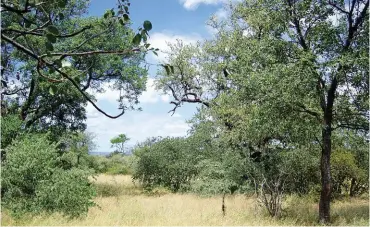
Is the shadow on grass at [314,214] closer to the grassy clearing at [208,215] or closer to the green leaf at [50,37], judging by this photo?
the grassy clearing at [208,215]

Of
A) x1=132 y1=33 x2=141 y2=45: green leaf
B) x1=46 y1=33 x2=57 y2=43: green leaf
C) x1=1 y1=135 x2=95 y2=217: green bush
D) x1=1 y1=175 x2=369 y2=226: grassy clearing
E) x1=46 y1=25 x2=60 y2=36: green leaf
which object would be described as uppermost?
x1=132 y1=33 x2=141 y2=45: green leaf

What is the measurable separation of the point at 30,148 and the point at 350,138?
466 inches

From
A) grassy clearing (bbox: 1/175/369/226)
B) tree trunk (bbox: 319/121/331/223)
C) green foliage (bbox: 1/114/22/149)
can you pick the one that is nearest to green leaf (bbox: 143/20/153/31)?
grassy clearing (bbox: 1/175/369/226)

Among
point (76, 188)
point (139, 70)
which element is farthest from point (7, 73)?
point (76, 188)

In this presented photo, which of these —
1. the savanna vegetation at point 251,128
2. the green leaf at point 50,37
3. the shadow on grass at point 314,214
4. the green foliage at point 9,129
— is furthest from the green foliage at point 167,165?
the green leaf at point 50,37

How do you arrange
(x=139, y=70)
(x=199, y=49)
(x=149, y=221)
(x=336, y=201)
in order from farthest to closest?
(x=199, y=49) → (x=139, y=70) → (x=336, y=201) → (x=149, y=221)

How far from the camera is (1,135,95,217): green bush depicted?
41.7 feet

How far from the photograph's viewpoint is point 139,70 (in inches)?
985

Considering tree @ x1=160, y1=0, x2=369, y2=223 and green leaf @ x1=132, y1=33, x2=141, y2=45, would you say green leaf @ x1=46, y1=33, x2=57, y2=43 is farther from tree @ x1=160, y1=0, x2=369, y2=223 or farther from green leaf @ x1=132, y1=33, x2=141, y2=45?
tree @ x1=160, y1=0, x2=369, y2=223

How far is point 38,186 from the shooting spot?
43.3 feet

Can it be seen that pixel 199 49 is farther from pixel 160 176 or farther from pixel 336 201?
pixel 336 201

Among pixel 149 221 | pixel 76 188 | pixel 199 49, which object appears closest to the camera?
pixel 149 221

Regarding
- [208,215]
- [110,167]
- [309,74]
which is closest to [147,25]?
[309,74]

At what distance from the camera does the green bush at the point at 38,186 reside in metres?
12.7
